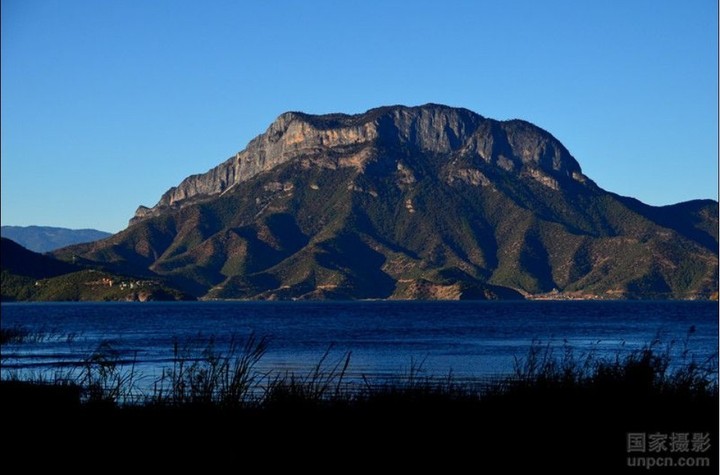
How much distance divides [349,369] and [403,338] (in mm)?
42797

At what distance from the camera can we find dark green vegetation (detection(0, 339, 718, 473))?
17.1 m

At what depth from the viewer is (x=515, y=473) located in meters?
16.2

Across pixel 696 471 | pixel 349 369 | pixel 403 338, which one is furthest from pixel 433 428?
pixel 403 338

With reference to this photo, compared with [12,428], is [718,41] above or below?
above

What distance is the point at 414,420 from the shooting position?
18.6 m

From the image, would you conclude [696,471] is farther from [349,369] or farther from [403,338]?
[403,338]

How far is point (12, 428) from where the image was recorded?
60.8 feet

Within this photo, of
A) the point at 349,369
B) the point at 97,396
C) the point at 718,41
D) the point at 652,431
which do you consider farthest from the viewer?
the point at 349,369

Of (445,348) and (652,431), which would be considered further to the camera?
(445,348)

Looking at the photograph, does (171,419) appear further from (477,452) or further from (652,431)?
(652,431)

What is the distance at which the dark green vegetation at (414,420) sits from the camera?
56.0 feet

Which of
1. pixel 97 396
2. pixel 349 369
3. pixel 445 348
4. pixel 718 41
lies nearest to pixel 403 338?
pixel 445 348

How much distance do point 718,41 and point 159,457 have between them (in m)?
10.3

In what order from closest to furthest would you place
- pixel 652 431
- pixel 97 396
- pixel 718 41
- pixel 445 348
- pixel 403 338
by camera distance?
1. pixel 718 41
2. pixel 652 431
3. pixel 97 396
4. pixel 445 348
5. pixel 403 338
